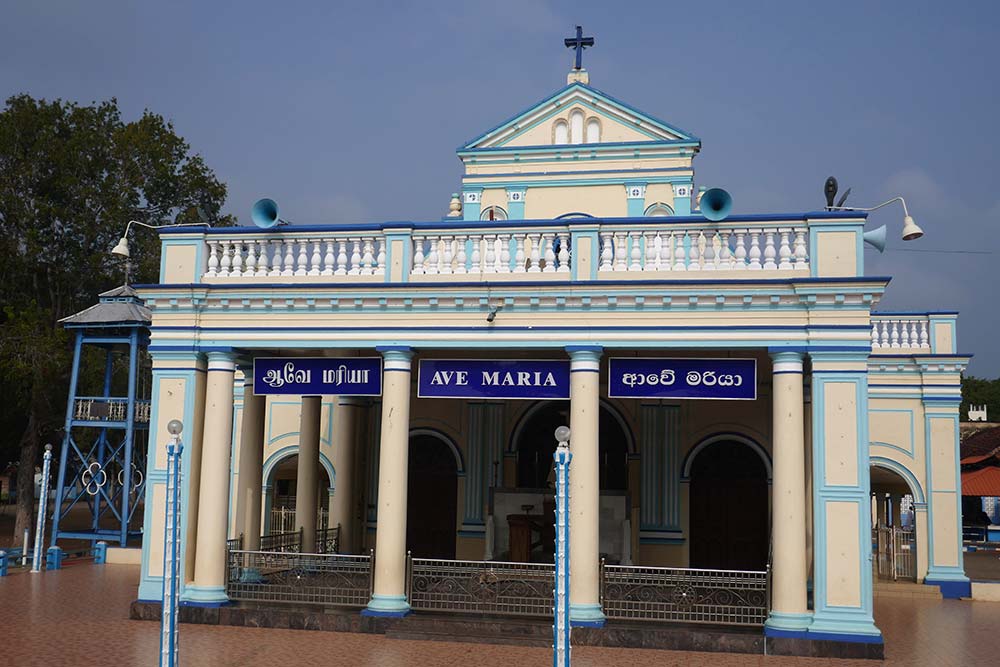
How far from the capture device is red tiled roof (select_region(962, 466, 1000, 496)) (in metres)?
30.2

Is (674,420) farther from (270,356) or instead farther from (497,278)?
(270,356)

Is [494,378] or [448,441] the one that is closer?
[494,378]

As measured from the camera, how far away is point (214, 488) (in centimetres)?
1486

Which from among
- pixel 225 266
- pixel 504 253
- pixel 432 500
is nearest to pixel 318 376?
pixel 225 266

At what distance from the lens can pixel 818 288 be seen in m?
13.4

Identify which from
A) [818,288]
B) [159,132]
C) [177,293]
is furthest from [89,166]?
[818,288]

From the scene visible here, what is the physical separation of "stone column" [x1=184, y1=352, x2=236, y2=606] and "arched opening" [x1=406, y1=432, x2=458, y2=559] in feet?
20.6

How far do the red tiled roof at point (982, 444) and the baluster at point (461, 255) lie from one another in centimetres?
3307

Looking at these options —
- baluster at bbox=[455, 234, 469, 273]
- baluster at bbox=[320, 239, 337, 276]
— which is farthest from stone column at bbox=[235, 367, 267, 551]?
baluster at bbox=[455, 234, 469, 273]

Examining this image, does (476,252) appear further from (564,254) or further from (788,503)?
(788,503)

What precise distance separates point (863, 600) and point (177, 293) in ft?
36.4

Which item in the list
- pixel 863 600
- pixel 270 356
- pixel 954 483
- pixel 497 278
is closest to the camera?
pixel 863 600

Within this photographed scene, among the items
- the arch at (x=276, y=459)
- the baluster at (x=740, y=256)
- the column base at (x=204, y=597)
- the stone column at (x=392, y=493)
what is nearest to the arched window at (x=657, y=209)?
the baluster at (x=740, y=256)

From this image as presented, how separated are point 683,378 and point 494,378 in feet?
9.40
